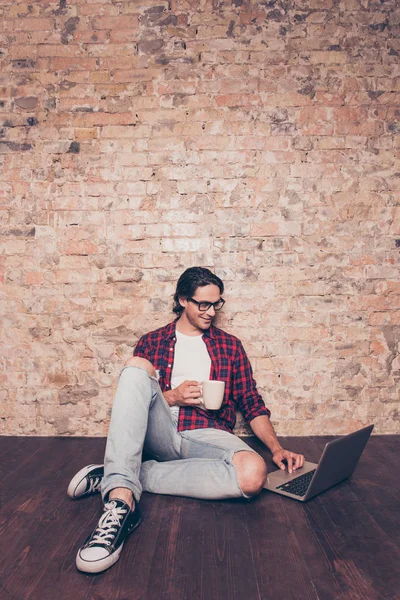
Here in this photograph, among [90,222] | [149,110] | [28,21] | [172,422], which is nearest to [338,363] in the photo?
[172,422]

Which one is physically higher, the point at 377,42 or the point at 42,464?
the point at 377,42

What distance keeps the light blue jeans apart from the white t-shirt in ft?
0.98

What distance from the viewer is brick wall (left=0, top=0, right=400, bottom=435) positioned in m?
2.95

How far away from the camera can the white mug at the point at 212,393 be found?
196 centimetres

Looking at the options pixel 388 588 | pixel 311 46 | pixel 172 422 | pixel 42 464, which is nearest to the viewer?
pixel 388 588

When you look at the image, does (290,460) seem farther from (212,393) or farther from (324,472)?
(212,393)

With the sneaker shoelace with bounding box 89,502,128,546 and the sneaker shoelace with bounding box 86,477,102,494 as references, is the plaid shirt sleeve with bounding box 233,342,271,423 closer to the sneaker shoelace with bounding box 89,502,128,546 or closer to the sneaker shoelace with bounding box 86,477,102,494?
the sneaker shoelace with bounding box 86,477,102,494

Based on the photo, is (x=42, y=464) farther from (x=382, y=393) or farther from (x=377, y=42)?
(x=377, y=42)

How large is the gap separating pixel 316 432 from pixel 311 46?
93.2 inches

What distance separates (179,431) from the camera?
227 centimetres

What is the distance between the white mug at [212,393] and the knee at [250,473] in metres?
0.24

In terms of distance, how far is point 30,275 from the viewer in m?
3.01

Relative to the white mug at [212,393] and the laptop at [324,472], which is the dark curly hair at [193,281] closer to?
the white mug at [212,393]

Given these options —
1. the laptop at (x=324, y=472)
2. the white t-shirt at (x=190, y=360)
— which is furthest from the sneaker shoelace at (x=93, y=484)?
the laptop at (x=324, y=472)
